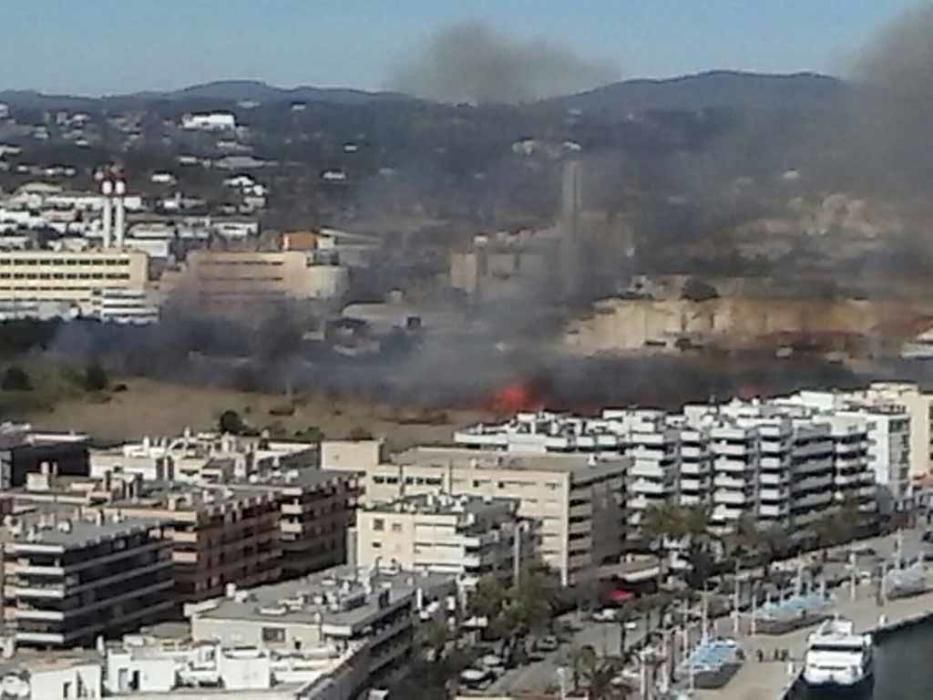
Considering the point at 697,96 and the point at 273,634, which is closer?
the point at 273,634

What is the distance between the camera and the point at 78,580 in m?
7.00

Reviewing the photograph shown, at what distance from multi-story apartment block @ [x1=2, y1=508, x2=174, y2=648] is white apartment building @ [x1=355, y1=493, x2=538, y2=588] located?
0.72m

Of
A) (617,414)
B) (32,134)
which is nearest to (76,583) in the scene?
(617,414)

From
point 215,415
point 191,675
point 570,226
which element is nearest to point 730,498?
point 215,415

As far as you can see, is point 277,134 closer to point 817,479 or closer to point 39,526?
point 817,479

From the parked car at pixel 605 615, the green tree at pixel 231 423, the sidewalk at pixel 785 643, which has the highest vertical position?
the green tree at pixel 231 423

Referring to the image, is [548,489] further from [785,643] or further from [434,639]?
[434,639]

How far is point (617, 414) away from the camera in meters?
10.5

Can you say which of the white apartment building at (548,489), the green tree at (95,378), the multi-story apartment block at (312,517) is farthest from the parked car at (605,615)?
the green tree at (95,378)

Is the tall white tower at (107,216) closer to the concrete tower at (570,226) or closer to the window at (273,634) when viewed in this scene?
the concrete tower at (570,226)

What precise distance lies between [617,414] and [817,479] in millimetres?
789

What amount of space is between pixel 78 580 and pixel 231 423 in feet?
15.1

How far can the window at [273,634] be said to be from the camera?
237 inches

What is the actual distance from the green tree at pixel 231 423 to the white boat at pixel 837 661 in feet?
13.2
